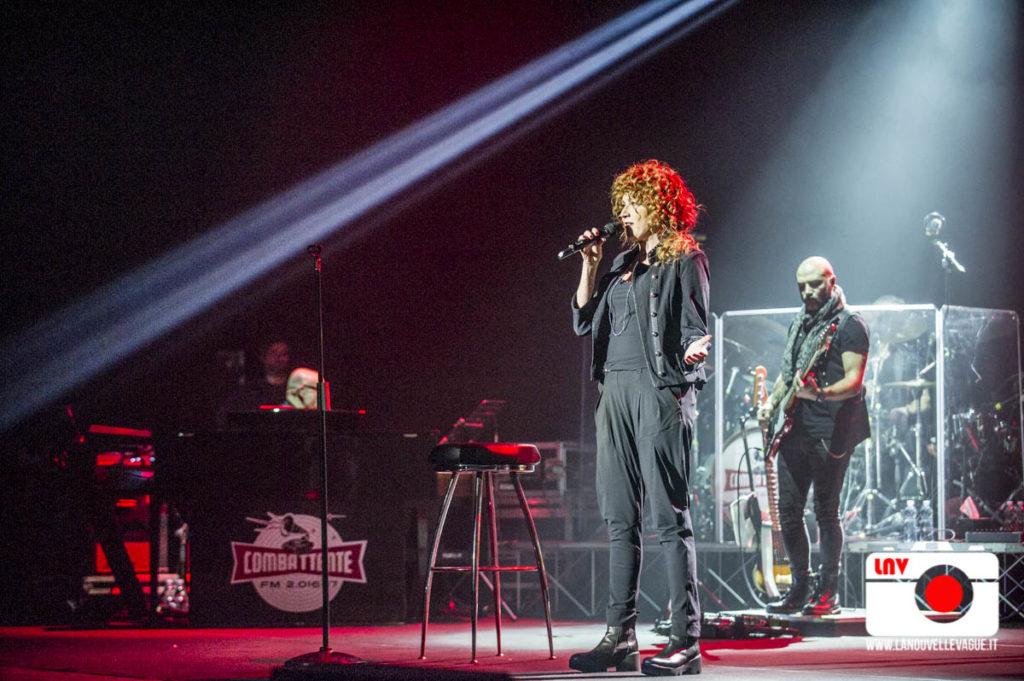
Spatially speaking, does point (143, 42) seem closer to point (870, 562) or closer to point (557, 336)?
point (557, 336)

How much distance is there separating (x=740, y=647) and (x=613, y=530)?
1385 mm

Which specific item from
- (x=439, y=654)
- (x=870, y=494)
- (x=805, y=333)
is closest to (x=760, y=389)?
(x=805, y=333)

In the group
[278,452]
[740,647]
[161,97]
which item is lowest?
[740,647]

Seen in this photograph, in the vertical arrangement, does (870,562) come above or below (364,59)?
below

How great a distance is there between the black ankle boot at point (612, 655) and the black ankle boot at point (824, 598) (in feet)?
6.91

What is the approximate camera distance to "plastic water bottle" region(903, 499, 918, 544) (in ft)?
23.0

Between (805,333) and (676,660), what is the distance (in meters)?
2.64

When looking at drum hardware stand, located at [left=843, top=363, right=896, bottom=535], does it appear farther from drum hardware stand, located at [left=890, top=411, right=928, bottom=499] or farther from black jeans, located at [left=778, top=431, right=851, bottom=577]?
black jeans, located at [left=778, top=431, right=851, bottom=577]

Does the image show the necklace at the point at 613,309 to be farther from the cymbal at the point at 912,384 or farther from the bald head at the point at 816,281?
the cymbal at the point at 912,384

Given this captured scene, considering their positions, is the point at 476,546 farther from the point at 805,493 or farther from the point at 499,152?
the point at 499,152

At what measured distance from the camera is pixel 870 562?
4844mm

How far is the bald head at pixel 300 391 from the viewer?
7.63 meters

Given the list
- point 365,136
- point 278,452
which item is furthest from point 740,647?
point 365,136

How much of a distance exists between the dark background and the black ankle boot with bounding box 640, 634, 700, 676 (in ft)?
15.5
